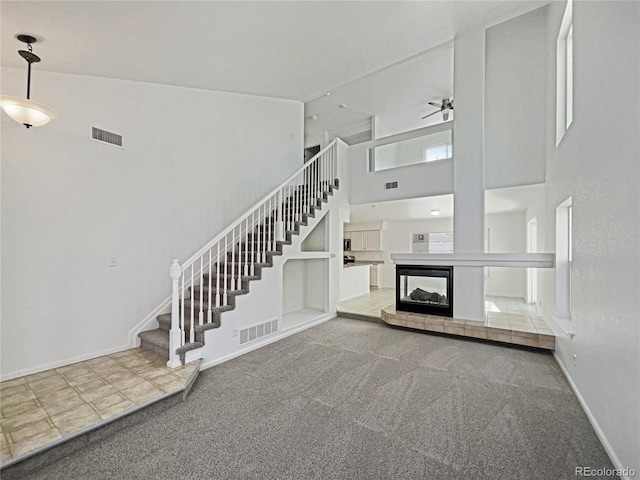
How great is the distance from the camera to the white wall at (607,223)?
5.37ft

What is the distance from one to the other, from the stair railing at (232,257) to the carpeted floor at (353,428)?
67 cm

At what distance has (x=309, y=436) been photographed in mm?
2057

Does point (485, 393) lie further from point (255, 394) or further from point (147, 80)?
point (147, 80)

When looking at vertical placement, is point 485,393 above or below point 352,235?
below

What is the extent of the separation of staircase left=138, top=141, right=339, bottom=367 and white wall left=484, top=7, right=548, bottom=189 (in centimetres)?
285

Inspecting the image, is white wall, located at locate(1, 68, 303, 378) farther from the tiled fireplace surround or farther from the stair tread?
the tiled fireplace surround

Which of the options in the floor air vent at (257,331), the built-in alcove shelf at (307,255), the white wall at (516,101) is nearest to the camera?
the floor air vent at (257,331)

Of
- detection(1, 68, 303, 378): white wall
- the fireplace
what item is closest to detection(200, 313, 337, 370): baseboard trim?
detection(1, 68, 303, 378): white wall

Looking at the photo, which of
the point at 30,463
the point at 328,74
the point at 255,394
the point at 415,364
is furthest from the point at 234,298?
the point at 328,74

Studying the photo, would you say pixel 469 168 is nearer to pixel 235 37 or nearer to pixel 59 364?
pixel 235 37

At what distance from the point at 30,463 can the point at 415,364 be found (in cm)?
337

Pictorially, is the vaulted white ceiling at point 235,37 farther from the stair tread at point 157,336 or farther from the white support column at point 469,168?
the stair tread at point 157,336

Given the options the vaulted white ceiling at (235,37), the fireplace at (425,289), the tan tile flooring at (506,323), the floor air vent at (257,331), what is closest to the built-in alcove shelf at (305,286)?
the tan tile flooring at (506,323)

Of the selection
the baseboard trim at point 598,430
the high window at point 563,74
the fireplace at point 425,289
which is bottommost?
the baseboard trim at point 598,430
